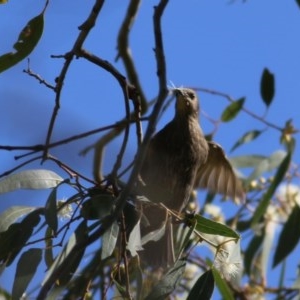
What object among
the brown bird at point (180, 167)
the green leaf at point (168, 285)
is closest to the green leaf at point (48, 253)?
the green leaf at point (168, 285)

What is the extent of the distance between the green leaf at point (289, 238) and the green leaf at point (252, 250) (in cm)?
39

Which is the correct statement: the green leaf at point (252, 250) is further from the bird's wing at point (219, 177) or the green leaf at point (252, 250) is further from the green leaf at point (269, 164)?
the green leaf at point (269, 164)

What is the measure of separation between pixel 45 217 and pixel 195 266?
6.35ft

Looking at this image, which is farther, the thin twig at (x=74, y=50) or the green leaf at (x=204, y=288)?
the green leaf at (x=204, y=288)

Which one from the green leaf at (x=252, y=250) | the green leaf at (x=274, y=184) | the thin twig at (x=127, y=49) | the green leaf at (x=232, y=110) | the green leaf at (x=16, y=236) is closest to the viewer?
the green leaf at (x=16, y=236)

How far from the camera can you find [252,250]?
443cm

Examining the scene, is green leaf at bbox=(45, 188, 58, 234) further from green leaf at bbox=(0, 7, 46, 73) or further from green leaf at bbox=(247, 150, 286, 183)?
green leaf at bbox=(247, 150, 286, 183)

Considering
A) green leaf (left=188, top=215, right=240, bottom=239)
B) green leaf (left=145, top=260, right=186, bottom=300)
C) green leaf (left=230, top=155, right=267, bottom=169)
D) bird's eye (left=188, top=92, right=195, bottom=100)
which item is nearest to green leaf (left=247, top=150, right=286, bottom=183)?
green leaf (left=230, top=155, right=267, bottom=169)

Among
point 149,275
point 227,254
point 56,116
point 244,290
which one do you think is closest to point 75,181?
point 56,116

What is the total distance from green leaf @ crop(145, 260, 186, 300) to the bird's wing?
71.7 inches

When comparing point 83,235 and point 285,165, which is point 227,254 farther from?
point 285,165

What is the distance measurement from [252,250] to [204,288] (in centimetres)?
178

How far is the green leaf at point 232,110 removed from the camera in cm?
440

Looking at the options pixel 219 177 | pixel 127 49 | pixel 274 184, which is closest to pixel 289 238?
pixel 274 184
